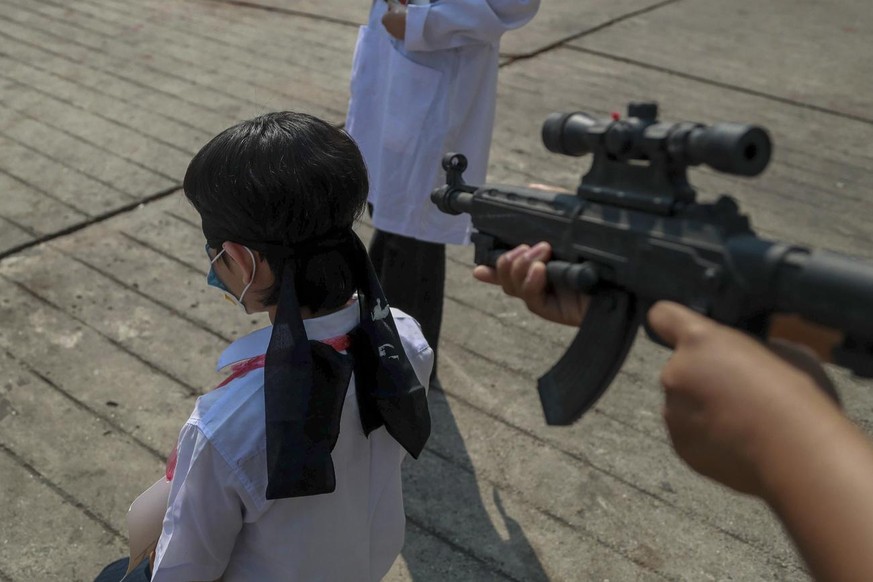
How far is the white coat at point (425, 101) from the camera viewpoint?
3014 mm

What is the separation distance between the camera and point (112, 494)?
3084 mm

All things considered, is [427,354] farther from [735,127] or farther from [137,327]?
[137,327]

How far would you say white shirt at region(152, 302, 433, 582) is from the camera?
1.75 metres

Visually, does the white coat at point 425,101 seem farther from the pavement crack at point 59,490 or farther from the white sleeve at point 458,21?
the pavement crack at point 59,490

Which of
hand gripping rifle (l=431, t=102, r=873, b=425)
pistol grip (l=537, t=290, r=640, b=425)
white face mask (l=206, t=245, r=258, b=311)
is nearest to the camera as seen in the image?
hand gripping rifle (l=431, t=102, r=873, b=425)

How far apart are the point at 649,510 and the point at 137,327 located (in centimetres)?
219

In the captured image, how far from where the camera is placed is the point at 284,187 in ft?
5.74

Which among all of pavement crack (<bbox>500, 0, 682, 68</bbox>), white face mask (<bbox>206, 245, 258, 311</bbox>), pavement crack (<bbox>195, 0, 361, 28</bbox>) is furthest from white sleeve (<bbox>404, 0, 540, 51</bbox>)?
pavement crack (<bbox>195, 0, 361, 28</bbox>)

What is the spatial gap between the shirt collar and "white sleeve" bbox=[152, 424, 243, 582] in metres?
0.19

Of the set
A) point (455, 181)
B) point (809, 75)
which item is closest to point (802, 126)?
point (809, 75)

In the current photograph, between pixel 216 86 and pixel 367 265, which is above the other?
pixel 367 265

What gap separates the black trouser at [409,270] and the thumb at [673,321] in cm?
203

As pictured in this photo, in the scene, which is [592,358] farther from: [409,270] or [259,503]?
[409,270]

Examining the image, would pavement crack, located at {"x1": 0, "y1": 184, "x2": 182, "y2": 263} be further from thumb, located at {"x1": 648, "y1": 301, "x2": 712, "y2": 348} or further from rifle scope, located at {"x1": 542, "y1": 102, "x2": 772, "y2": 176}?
thumb, located at {"x1": 648, "y1": 301, "x2": 712, "y2": 348}
